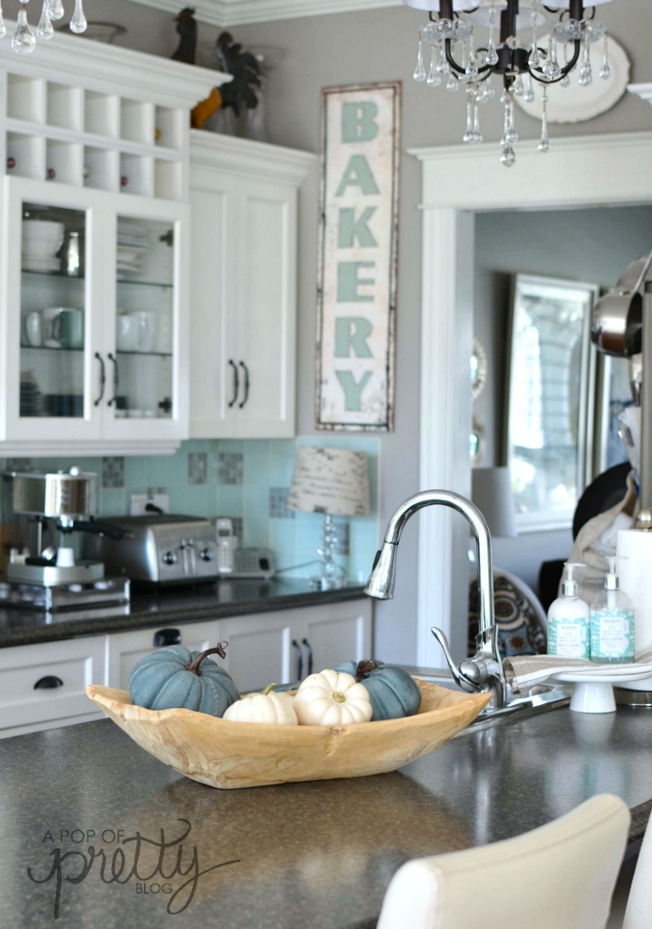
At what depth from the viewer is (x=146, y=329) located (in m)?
3.95

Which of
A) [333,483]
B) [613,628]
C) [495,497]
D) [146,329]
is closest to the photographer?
[613,628]

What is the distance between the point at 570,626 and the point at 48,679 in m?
1.59

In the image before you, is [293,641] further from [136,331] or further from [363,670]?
[363,670]

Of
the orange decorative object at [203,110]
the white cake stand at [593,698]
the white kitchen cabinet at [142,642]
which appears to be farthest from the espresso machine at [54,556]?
the white cake stand at [593,698]

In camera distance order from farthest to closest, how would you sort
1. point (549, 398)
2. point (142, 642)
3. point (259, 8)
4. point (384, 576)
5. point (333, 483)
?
point (549, 398) < point (259, 8) < point (333, 483) < point (142, 642) < point (384, 576)

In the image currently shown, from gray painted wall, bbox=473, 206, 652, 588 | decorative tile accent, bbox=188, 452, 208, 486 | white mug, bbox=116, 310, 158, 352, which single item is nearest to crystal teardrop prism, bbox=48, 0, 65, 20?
white mug, bbox=116, 310, 158, 352

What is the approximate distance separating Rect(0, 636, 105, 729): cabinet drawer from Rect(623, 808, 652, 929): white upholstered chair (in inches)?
80.6

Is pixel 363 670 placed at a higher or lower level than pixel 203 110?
lower

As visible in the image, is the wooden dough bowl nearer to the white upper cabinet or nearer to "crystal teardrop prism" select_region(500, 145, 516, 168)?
"crystal teardrop prism" select_region(500, 145, 516, 168)

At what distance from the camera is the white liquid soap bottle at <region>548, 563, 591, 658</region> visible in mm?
2381

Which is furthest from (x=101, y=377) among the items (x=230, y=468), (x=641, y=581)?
(x=641, y=581)

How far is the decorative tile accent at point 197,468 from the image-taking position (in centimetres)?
462

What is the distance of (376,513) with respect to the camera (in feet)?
14.5

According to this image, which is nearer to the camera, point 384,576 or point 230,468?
point 384,576
